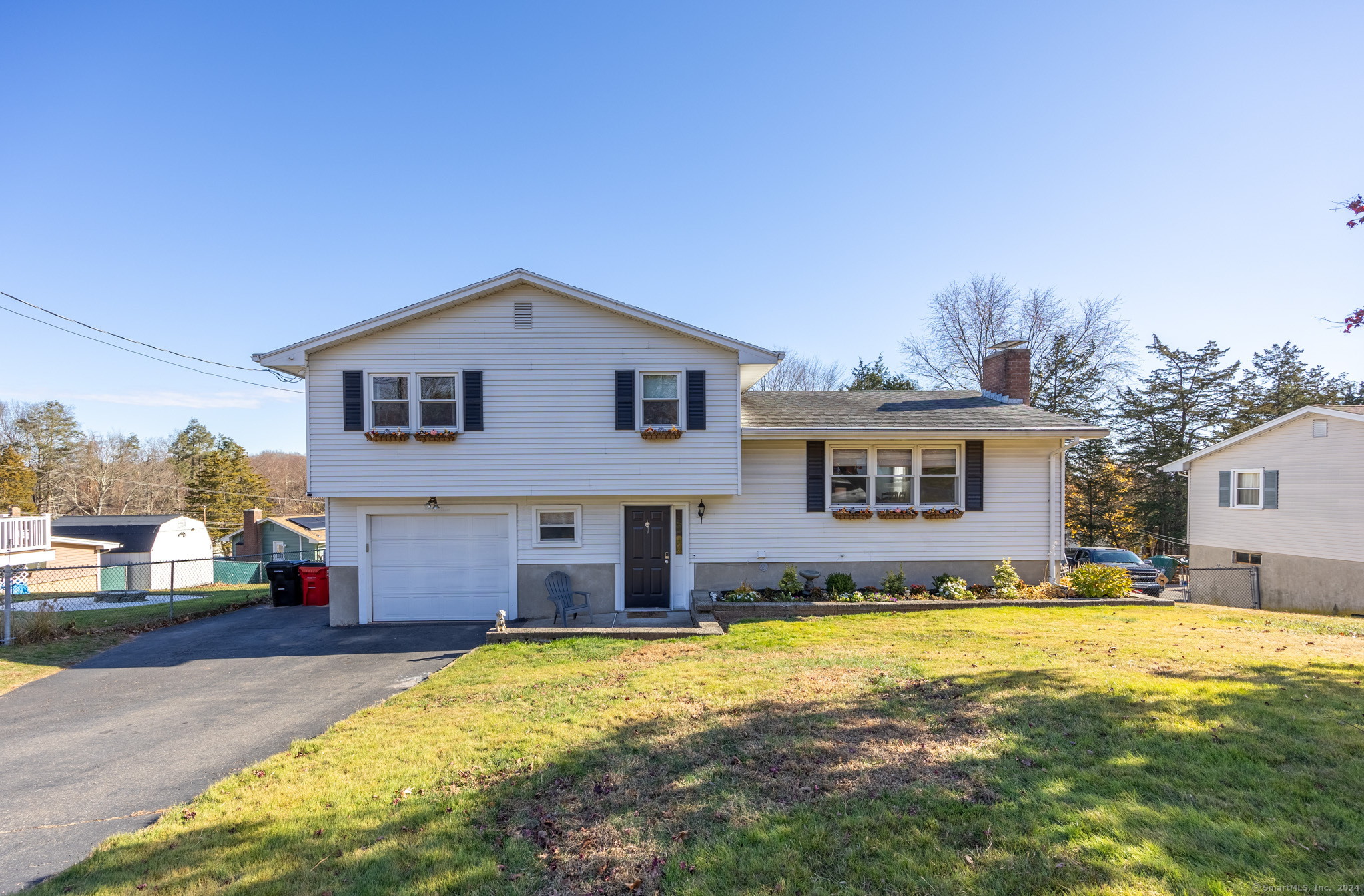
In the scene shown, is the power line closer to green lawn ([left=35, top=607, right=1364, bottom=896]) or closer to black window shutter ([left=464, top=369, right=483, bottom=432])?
black window shutter ([left=464, top=369, right=483, bottom=432])

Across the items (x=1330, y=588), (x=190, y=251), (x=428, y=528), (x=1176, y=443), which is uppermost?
(x=190, y=251)

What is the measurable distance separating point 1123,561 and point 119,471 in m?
64.0

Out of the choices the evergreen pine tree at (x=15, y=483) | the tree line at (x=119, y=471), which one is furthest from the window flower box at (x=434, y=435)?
the evergreen pine tree at (x=15, y=483)

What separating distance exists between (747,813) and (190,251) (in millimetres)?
21461

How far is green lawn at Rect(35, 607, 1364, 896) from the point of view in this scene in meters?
3.41

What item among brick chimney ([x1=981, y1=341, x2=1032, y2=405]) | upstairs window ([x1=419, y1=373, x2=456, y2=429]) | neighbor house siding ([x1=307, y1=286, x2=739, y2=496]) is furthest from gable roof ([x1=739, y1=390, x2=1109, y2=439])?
upstairs window ([x1=419, y1=373, x2=456, y2=429])

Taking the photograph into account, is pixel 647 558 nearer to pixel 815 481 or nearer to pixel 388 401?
pixel 815 481

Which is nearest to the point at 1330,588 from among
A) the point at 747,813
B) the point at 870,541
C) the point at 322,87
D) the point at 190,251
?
the point at 870,541

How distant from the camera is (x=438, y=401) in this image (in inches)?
486

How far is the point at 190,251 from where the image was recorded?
17609 mm

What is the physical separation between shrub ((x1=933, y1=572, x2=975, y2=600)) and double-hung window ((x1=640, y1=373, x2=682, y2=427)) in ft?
21.4

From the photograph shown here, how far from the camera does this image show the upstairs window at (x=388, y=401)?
1229cm

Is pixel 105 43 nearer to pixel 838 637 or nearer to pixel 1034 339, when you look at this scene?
pixel 838 637

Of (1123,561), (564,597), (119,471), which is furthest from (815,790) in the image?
(119,471)
